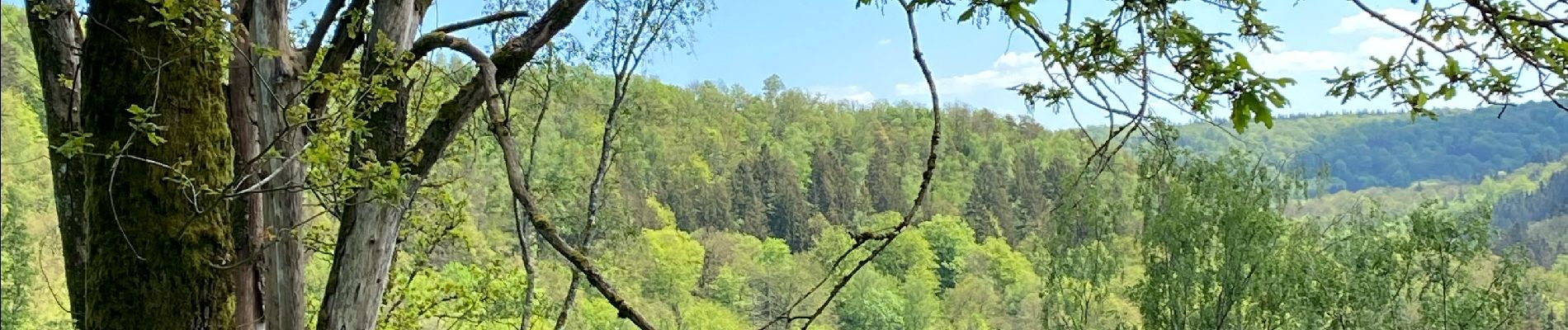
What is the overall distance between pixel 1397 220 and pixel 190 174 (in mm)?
13081

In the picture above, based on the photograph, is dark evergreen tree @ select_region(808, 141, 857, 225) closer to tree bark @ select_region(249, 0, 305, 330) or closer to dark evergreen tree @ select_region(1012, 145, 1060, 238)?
dark evergreen tree @ select_region(1012, 145, 1060, 238)

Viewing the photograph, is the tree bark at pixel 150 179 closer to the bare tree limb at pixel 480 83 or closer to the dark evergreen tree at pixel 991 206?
the bare tree limb at pixel 480 83

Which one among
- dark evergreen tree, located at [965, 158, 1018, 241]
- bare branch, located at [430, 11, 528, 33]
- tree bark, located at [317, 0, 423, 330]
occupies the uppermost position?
bare branch, located at [430, 11, 528, 33]

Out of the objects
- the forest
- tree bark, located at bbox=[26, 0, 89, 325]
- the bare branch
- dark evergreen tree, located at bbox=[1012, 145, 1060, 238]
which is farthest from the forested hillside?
tree bark, located at bbox=[26, 0, 89, 325]

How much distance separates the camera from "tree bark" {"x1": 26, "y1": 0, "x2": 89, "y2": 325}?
225 cm

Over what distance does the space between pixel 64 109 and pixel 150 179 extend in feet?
1.71

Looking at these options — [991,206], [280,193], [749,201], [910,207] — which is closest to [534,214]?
[910,207]

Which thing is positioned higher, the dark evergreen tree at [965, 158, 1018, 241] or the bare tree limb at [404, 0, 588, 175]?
the bare tree limb at [404, 0, 588, 175]

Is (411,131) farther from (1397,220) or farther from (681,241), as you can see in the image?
(681,241)

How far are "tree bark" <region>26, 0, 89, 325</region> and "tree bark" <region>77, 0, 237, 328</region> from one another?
0.29 m

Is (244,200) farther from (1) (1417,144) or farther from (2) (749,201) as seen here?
(1) (1417,144)

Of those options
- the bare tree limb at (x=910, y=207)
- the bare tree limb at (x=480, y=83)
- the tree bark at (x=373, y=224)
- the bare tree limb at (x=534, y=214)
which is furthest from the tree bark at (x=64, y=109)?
the bare tree limb at (x=910, y=207)

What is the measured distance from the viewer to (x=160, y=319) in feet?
6.54

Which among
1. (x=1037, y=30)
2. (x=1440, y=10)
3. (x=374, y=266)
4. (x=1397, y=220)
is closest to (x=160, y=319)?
(x=374, y=266)
